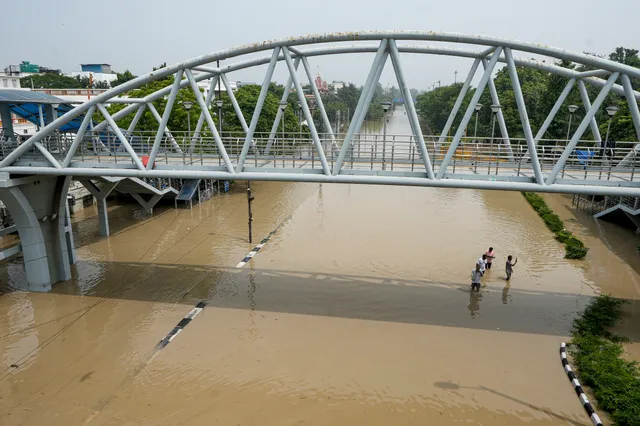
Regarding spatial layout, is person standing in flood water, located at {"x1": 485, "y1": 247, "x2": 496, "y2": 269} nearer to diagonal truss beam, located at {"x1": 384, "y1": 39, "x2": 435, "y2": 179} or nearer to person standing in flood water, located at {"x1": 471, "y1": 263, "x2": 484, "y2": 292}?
person standing in flood water, located at {"x1": 471, "y1": 263, "x2": 484, "y2": 292}

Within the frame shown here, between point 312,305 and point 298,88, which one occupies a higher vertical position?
point 298,88

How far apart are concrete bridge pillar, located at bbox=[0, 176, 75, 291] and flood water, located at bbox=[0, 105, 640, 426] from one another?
67cm

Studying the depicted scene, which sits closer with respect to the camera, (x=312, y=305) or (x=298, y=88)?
(x=298, y=88)

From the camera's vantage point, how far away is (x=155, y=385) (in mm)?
10164

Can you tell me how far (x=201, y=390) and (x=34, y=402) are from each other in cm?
349

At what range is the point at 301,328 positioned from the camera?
1282cm

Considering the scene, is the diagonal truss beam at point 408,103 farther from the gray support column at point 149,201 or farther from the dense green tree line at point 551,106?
the gray support column at point 149,201

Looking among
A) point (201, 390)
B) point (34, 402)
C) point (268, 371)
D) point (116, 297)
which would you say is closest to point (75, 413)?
point (34, 402)

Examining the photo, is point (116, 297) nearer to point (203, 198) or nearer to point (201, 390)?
point (201, 390)

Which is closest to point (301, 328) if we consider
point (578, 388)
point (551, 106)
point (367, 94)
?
point (367, 94)

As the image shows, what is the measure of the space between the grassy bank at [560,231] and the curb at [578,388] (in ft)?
28.3

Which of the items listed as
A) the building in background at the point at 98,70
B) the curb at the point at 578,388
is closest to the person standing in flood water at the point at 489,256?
the curb at the point at 578,388

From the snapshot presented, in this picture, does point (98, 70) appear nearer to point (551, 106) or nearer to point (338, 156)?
point (551, 106)

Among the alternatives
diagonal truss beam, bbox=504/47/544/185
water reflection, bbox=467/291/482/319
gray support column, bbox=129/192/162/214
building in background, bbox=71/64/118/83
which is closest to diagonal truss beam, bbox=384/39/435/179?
diagonal truss beam, bbox=504/47/544/185
